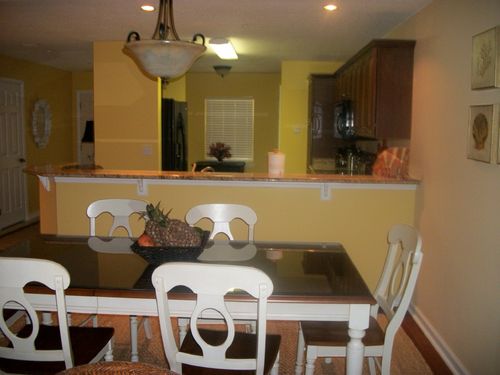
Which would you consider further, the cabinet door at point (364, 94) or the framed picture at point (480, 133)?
the cabinet door at point (364, 94)

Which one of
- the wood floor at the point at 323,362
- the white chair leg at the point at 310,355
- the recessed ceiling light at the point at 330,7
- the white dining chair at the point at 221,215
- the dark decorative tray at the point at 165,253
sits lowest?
the wood floor at the point at 323,362

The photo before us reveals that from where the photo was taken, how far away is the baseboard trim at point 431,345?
294 cm

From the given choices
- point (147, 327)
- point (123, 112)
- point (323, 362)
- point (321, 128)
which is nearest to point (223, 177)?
point (147, 327)

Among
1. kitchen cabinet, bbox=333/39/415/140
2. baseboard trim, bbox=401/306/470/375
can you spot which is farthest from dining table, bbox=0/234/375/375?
kitchen cabinet, bbox=333/39/415/140

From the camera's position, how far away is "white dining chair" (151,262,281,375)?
180 centimetres

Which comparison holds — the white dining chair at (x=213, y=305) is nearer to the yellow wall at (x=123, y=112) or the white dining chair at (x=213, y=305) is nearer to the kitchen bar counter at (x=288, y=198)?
the kitchen bar counter at (x=288, y=198)

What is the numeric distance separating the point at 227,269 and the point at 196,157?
22.1 feet

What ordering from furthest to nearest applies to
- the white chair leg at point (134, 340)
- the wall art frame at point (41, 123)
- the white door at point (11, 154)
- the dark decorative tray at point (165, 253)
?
the wall art frame at point (41, 123)
the white door at point (11, 154)
the white chair leg at point (134, 340)
the dark decorative tray at point (165, 253)

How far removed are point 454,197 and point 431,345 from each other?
39.6 inches

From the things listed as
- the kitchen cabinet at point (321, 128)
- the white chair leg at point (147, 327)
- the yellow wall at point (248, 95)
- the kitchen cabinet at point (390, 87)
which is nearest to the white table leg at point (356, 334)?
the white chair leg at point (147, 327)

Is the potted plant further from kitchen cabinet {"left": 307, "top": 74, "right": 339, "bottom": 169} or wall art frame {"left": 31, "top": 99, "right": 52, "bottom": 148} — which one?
wall art frame {"left": 31, "top": 99, "right": 52, "bottom": 148}

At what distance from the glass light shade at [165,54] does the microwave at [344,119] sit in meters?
2.70

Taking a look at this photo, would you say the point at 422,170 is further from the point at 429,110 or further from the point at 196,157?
the point at 196,157

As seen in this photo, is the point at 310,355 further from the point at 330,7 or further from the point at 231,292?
the point at 330,7
